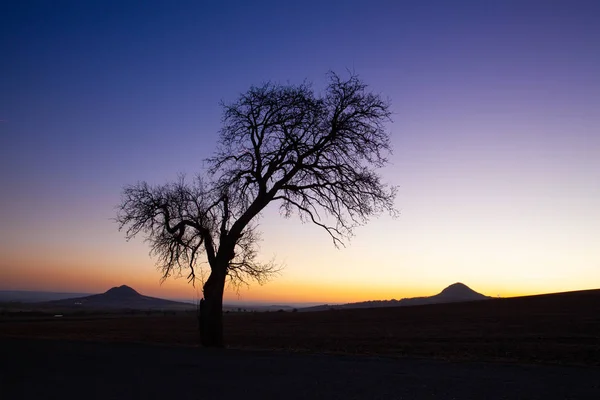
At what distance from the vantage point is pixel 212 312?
76.4ft

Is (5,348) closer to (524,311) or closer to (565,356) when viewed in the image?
(565,356)

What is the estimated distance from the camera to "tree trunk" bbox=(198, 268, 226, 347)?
23203mm

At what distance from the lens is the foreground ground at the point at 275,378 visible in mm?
11203

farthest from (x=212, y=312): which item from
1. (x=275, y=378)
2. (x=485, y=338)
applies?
(x=485, y=338)

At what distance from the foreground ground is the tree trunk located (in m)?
4.68

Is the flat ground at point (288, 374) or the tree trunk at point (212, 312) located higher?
the tree trunk at point (212, 312)

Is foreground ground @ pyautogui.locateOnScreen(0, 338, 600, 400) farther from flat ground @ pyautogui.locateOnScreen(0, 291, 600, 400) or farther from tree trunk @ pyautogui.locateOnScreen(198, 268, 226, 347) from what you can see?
tree trunk @ pyautogui.locateOnScreen(198, 268, 226, 347)

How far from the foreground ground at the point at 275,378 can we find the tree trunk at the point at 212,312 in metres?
4.68

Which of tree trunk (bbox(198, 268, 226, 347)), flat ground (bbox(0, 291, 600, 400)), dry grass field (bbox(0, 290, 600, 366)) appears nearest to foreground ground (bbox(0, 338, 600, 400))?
flat ground (bbox(0, 291, 600, 400))

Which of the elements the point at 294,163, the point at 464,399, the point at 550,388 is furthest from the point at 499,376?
the point at 294,163

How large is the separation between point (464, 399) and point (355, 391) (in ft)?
7.29

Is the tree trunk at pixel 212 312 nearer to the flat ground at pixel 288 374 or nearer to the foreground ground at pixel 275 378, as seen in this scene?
the flat ground at pixel 288 374

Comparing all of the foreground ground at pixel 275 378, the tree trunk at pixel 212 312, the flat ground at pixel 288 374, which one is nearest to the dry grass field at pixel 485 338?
the flat ground at pixel 288 374

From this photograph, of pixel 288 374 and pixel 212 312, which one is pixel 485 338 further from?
pixel 288 374
